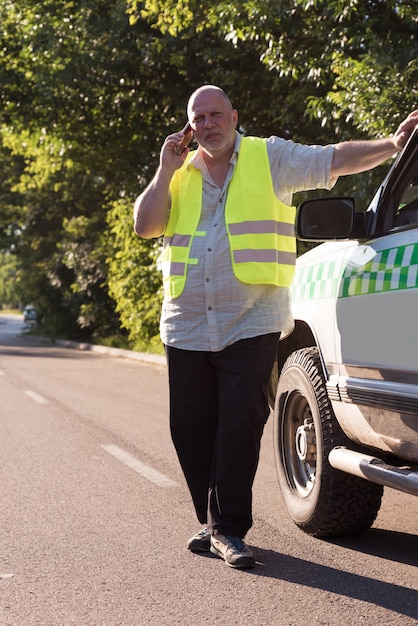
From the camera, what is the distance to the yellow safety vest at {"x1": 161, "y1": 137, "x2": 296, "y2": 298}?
179 inches

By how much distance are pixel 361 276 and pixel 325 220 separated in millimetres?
285

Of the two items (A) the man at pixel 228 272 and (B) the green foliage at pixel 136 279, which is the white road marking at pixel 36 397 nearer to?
(A) the man at pixel 228 272

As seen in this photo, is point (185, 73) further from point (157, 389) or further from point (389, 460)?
point (389, 460)

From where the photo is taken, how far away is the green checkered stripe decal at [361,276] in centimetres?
396

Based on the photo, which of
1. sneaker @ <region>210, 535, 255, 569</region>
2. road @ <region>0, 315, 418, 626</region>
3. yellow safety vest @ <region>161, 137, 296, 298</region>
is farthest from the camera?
yellow safety vest @ <region>161, 137, 296, 298</region>

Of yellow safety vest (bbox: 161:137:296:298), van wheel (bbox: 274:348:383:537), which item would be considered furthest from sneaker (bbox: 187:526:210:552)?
yellow safety vest (bbox: 161:137:296:298)

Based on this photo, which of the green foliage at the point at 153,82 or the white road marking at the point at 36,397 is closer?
the green foliage at the point at 153,82

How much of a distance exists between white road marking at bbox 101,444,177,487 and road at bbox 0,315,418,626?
0.04 feet

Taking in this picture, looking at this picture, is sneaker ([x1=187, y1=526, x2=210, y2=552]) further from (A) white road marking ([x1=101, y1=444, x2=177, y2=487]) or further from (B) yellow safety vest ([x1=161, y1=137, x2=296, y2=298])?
(A) white road marking ([x1=101, y1=444, x2=177, y2=487])

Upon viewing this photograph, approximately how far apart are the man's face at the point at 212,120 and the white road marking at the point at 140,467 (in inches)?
103

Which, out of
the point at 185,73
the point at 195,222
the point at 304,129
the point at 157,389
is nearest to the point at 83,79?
the point at 185,73

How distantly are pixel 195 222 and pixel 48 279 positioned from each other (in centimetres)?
3178

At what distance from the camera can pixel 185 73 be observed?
18.0 metres

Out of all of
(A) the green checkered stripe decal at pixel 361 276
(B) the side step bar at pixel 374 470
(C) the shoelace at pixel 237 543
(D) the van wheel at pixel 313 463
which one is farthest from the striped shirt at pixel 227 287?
(C) the shoelace at pixel 237 543
